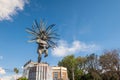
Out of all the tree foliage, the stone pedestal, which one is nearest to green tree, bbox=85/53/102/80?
the tree foliage

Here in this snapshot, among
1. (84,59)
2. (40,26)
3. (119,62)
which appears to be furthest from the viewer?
(84,59)

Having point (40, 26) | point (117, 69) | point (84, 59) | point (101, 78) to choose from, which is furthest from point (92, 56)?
point (40, 26)

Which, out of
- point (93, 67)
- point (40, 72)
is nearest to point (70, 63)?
point (93, 67)

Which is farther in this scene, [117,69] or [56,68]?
[56,68]

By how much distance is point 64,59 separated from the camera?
7144cm

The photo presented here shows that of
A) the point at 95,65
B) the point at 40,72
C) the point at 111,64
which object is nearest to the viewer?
the point at 40,72

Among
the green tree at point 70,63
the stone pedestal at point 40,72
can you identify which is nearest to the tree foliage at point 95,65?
the green tree at point 70,63

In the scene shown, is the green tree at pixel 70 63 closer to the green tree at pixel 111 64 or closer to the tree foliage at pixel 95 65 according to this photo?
the tree foliage at pixel 95 65

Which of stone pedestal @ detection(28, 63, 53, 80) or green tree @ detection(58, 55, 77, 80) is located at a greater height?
green tree @ detection(58, 55, 77, 80)

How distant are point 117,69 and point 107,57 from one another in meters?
4.58

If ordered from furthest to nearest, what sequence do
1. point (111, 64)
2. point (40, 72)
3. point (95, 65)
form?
point (95, 65)
point (111, 64)
point (40, 72)

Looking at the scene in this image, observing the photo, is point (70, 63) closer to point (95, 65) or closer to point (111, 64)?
point (95, 65)

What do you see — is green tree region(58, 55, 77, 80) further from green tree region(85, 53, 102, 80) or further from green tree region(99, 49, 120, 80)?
green tree region(99, 49, 120, 80)

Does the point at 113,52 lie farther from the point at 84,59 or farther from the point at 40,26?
the point at 40,26
